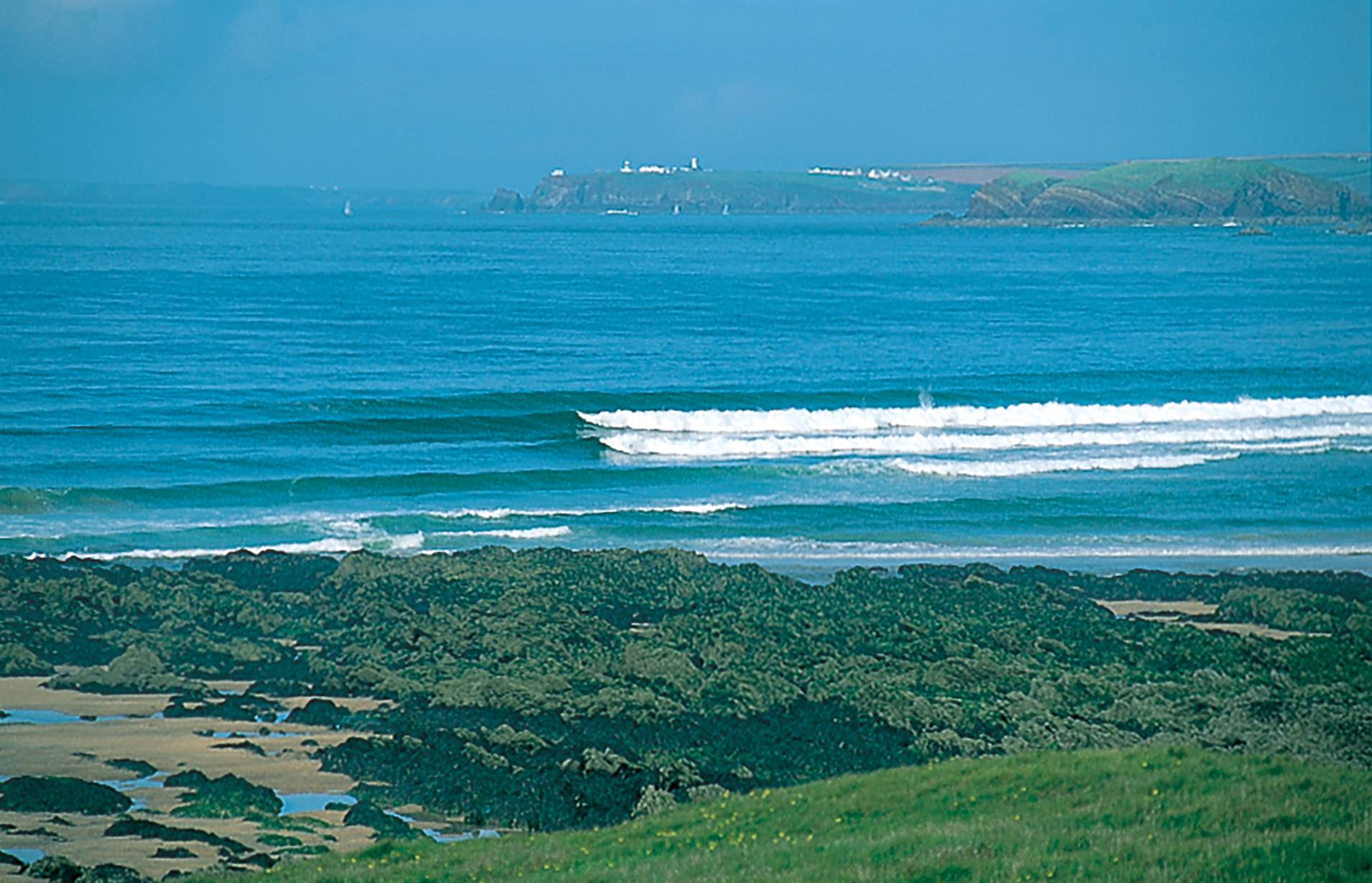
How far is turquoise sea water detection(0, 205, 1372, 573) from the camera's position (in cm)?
2981

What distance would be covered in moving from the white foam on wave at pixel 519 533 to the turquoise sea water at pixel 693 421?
3.2 inches

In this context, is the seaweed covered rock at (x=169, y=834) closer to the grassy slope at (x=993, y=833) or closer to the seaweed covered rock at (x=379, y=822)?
the grassy slope at (x=993, y=833)

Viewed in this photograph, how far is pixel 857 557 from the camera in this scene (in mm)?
27672

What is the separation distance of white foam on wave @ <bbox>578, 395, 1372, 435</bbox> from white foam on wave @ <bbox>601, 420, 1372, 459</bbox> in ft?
2.80

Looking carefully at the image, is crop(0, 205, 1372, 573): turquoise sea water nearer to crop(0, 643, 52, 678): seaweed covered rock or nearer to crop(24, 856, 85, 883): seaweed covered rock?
crop(0, 643, 52, 678): seaweed covered rock

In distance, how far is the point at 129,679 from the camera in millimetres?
19297

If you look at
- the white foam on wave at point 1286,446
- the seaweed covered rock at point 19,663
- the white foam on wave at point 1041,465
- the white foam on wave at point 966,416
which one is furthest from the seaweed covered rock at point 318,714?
the white foam on wave at point 1286,446

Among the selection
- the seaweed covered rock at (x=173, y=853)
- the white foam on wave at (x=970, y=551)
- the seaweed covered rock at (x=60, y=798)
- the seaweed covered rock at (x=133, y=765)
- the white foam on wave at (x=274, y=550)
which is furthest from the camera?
the white foam on wave at (x=970, y=551)

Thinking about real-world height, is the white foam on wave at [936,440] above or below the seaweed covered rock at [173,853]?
above

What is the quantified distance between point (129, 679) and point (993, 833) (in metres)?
12.4

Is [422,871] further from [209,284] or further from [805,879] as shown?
[209,284]

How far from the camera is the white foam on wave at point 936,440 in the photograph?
38562 mm

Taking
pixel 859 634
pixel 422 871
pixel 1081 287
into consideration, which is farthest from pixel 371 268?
pixel 422 871

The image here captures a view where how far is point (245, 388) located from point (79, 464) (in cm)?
1046
